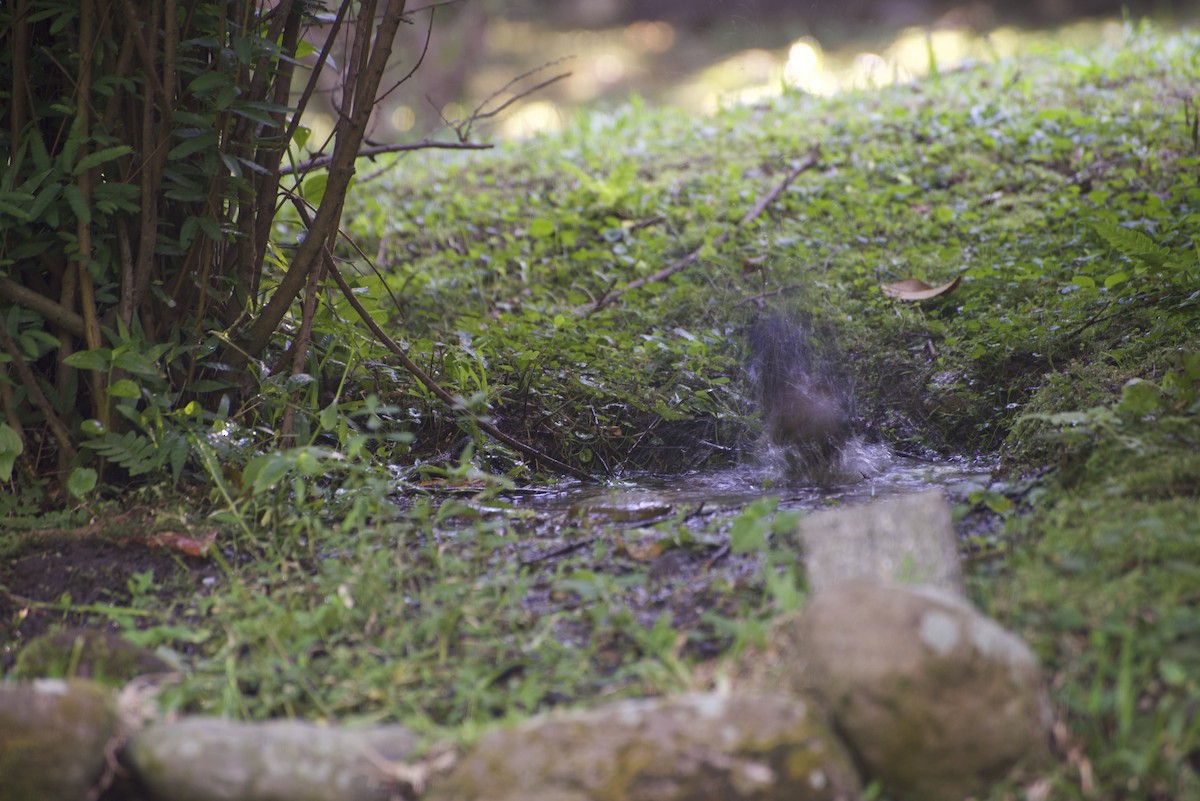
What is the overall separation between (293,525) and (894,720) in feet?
5.19

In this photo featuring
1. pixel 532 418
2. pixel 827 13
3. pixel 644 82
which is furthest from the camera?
pixel 644 82

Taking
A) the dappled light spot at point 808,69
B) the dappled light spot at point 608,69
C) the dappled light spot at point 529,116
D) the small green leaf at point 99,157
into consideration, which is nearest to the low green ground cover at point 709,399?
the dappled light spot at point 808,69

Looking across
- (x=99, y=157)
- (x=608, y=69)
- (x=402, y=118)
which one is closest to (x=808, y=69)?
(x=608, y=69)

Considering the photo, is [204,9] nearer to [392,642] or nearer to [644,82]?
[392,642]

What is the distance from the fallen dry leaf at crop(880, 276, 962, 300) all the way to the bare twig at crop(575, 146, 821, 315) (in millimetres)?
901

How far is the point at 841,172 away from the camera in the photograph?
5.21 m

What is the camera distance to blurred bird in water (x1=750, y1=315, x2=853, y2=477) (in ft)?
10.8

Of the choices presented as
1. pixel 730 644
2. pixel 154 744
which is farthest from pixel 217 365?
pixel 730 644

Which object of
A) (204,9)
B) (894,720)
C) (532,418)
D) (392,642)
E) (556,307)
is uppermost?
(204,9)

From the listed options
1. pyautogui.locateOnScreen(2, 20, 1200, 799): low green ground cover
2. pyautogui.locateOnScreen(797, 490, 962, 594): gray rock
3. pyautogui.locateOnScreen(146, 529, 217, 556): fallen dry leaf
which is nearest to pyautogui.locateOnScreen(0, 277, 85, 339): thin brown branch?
pyautogui.locateOnScreen(2, 20, 1200, 799): low green ground cover

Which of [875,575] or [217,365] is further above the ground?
[217,365]

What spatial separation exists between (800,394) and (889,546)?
5.55ft

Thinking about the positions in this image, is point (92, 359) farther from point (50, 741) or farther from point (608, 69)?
point (608, 69)

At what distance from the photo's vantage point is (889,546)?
5.96ft
